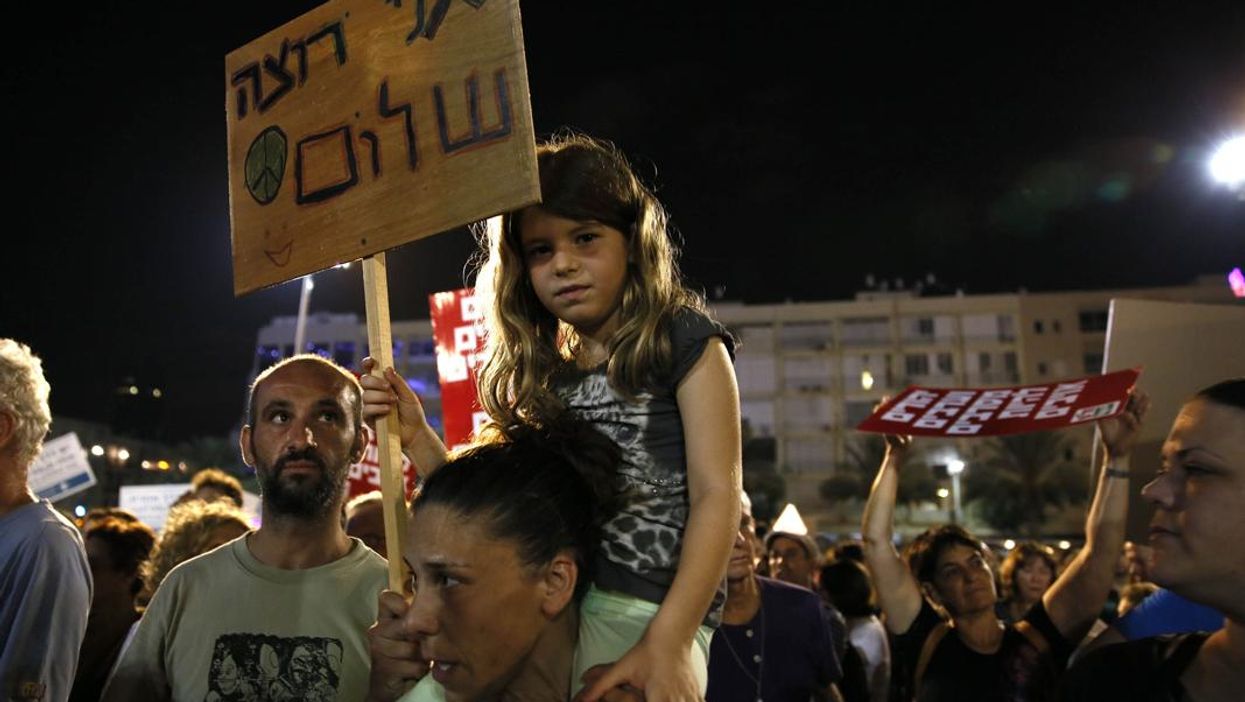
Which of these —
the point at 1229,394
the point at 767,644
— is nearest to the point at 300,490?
the point at 767,644

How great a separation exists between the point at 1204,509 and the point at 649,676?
1298 mm

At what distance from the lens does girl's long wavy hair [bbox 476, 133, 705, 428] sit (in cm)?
257

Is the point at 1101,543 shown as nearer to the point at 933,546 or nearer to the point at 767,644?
the point at 933,546

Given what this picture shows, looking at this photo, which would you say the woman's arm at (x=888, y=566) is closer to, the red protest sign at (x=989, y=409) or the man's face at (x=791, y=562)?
the red protest sign at (x=989, y=409)

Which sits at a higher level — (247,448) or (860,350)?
(860,350)

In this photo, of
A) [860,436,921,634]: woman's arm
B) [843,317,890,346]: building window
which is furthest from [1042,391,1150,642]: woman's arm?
[843,317,890,346]: building window

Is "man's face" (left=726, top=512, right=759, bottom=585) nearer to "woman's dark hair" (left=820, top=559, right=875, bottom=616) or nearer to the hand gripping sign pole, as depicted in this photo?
the hand gripping sign pole

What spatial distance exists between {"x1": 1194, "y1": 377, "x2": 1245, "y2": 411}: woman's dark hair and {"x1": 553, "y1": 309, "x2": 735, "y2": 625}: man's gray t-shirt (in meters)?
1.15

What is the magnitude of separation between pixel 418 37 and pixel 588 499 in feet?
4.33

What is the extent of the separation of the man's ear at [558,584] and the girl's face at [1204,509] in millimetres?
1339

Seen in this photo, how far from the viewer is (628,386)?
2.55 metres

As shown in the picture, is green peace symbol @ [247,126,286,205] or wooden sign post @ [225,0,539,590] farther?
green peace symbol @ [247,126,286,205]

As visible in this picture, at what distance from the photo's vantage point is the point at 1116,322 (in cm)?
527

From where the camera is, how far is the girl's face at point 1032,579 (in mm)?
7270
